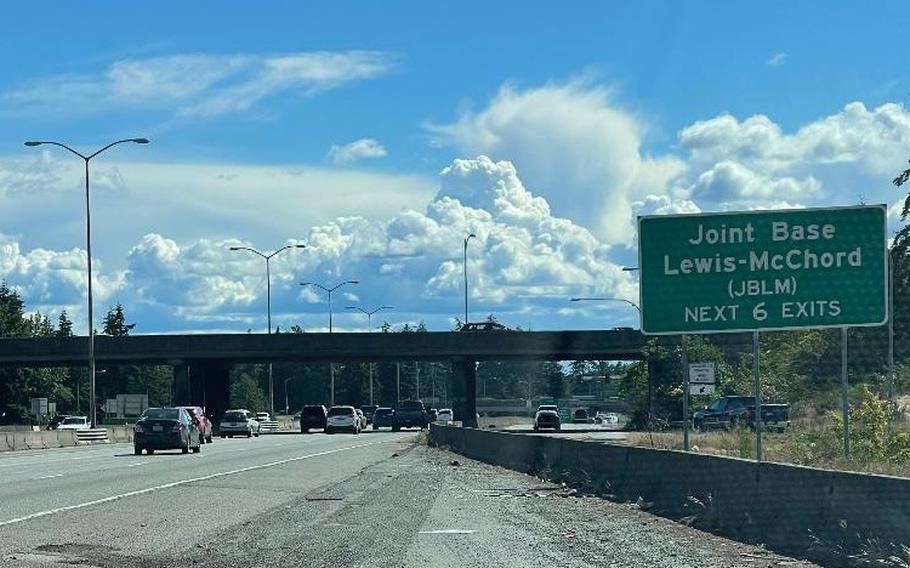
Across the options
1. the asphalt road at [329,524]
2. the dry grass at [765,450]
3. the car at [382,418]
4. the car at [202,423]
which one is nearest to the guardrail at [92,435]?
the car at [202,423]

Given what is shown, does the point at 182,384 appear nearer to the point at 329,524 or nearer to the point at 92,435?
the point at 92,435

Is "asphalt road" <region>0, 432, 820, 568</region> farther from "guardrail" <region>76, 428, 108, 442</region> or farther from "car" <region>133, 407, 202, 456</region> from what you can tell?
"guardrail" <region>76, 428, 108, 442</region>

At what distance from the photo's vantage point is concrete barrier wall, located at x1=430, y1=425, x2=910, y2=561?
1189 cm

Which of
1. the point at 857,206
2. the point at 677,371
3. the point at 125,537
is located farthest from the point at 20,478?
the point at 677,371

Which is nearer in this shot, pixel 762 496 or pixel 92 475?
pixel 762 496

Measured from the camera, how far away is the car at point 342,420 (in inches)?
3119

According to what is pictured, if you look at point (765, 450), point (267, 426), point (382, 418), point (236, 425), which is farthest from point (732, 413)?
point (382, 418)

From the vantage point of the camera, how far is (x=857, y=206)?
61.6ft

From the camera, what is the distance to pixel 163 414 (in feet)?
147

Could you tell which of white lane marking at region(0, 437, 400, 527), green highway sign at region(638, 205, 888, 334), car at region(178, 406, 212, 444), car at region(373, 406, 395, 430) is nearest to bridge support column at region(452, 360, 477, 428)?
car at region(373, 406, 395, 430)

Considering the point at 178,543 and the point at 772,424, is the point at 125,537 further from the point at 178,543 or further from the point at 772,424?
the point at 772,424

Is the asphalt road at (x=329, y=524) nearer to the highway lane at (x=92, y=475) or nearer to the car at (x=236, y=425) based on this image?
the highway lane at (x=92, y=475)

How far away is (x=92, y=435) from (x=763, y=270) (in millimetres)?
47554

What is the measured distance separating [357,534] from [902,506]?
683 cm
